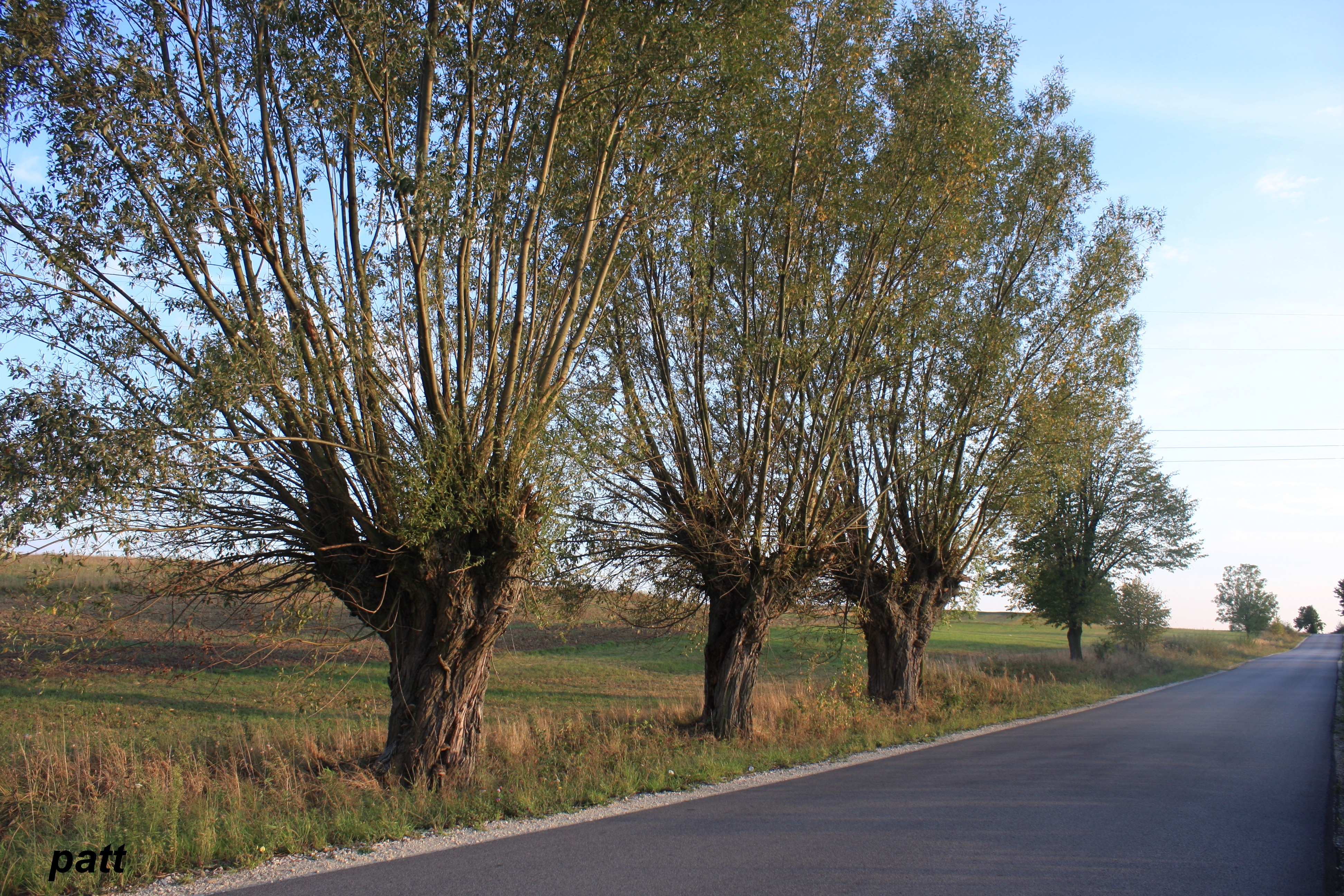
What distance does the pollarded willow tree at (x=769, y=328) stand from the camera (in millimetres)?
12648

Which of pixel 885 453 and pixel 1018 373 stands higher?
pixel 1018 373

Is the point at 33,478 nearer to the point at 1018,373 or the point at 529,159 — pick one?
the point at 529,159

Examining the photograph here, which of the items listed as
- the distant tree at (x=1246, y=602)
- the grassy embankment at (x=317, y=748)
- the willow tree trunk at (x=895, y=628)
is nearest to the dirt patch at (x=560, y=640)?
the grassy embankment at (x=317, y=748)

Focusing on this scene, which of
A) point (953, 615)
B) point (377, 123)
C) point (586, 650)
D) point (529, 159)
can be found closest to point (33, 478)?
point (377, 123)

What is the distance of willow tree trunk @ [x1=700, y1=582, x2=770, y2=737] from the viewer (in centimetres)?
1334

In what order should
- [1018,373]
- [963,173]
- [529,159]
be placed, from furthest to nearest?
[1018,373], [963,173], [529,159]

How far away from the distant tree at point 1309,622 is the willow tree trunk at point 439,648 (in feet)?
517

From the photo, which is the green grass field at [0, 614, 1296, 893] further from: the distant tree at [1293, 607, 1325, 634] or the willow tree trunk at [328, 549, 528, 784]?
the distant tree at [1293, 607, 1325, 634]

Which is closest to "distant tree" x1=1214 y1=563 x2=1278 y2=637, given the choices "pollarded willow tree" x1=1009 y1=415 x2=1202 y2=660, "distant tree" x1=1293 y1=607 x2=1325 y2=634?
"distant tree" x1=1293 y1=607 x2=1325 y2=634

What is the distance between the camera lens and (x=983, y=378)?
16.0 meters

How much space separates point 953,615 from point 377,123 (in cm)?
1582

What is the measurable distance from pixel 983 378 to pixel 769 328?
5.37 metres

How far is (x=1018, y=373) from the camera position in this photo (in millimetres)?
16562

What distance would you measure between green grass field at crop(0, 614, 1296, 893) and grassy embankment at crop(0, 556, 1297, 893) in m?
0.03
